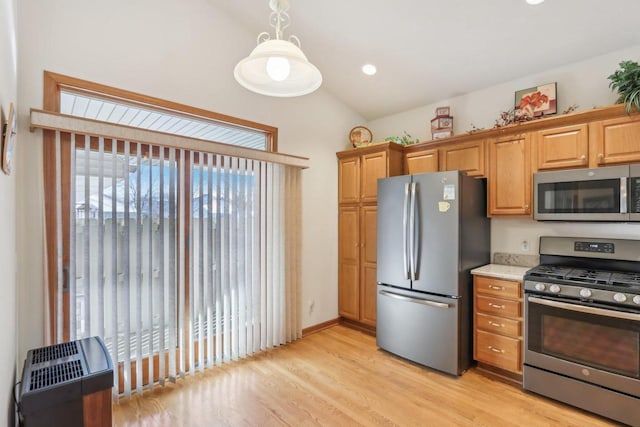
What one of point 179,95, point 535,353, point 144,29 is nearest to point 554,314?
point 535,353

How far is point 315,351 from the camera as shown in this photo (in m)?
3.36

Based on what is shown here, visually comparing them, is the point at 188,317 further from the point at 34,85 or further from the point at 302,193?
the point at 34,85

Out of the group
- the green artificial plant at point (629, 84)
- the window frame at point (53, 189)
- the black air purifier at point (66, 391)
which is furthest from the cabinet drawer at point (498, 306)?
the window frame at point (53, 189)

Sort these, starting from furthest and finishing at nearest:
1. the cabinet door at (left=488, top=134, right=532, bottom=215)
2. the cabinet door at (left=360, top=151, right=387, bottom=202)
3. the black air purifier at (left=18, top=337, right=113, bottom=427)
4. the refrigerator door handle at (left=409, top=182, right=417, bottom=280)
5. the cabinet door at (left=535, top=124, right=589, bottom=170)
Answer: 1. the cabinet door at (left=360, top=151, right=387, bottom=202)
2. the refrigerator door handle at (left=409, top=182, right=417, bottom=280)
3. the cabinet door at (left=488, top=134, right=532, bottom=215)
4. the cabinet door at (left=535, top=124, right=589, bottom=170)
5. the black air purifier at (left=18, top=337, right=113, bottom=427)

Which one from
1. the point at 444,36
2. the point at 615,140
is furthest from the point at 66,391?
the point at 615,140

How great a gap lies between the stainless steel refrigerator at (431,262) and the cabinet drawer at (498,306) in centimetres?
12

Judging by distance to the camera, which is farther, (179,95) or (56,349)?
(179,95)

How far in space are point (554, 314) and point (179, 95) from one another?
11.8 feet

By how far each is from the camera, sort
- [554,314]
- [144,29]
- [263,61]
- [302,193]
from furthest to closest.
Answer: [302,193], [144,29], [554,314], [263,61]

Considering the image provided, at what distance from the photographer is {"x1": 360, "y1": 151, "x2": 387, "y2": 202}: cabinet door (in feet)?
12.0

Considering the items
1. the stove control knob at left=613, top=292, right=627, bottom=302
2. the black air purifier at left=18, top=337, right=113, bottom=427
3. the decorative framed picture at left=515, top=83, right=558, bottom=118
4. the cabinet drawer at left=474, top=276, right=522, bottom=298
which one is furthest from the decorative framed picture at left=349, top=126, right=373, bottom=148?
the black air purifier at left=18, top=337, right=113, bottom=427

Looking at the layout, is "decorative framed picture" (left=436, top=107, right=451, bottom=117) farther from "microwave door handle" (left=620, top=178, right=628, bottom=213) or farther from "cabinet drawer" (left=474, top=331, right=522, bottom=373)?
"cabinet drawer" (left=474, top=331, right=522, bottom=373)

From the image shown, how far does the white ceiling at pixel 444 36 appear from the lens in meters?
2.43

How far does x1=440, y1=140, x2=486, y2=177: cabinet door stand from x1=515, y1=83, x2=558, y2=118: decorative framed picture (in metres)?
0.49
